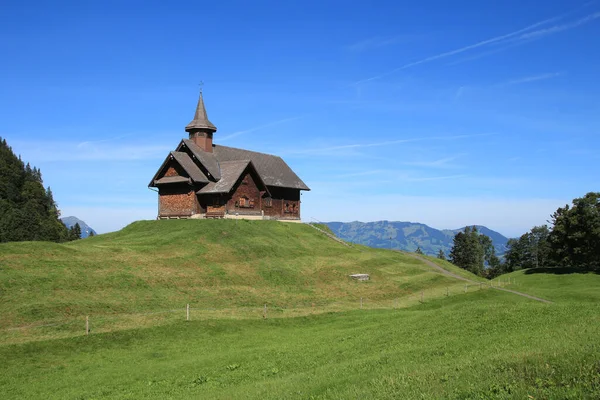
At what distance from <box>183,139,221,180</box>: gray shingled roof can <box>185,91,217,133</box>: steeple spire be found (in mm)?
1923

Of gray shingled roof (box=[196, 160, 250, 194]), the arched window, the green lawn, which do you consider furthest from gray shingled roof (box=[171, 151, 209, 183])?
the green lawn

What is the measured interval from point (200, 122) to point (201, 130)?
107 cm

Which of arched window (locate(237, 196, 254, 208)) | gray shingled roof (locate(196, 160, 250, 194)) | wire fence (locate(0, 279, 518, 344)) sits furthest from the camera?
arched window (locate(237, 196, 254, 208))

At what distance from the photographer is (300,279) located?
158 ft

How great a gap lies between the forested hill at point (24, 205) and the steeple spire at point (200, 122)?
55.7m

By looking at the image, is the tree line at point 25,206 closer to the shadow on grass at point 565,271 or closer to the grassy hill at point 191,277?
the grassy hill at point 191,277

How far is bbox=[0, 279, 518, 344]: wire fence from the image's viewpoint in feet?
90.3

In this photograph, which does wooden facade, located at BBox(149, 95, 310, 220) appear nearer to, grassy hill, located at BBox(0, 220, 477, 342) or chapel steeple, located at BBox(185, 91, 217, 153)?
chapel steeple, located at BBox(185, 91, 217, 153)

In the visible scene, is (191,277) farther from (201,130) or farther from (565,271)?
(565,271)

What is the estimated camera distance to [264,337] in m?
30.1

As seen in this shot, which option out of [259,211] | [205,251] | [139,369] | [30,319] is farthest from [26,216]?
[139,369]

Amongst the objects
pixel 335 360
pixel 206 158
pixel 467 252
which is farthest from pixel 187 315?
pixel 467 252


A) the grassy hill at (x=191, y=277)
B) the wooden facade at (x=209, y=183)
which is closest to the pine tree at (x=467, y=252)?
the grassy hill at (x=191, y=277)

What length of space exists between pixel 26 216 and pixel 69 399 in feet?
322
